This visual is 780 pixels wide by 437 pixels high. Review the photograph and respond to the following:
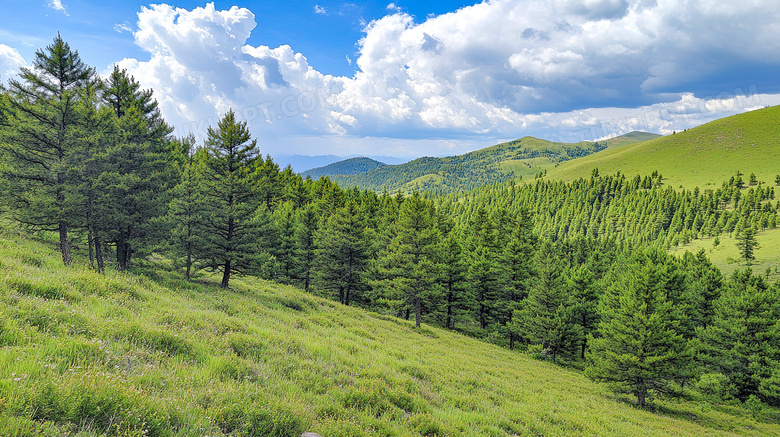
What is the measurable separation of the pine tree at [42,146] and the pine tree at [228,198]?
279 inches

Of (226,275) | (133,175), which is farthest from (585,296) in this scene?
(133,175)

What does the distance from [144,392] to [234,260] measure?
65.9 feet

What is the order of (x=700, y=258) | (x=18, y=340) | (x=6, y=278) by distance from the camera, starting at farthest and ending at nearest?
(x=700, y=258) → (x=6, y=278) → (x=18, y=340)

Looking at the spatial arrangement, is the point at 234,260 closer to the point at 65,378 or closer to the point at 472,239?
the point at 65,378

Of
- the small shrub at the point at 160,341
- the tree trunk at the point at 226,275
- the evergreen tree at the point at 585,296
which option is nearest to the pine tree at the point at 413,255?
the tree trunk at the point at 226,275

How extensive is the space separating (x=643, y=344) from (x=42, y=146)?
43389 millimetres

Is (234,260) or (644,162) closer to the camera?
Result: (234,260)

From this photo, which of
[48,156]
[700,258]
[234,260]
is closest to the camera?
[48,156]

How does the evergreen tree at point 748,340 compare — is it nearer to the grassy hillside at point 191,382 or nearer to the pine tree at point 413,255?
the pine tree at point 413,255

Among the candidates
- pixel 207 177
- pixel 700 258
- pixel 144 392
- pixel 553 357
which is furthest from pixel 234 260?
pixel 700 258

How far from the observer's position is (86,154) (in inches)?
705

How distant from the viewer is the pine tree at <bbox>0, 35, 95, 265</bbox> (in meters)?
16.5

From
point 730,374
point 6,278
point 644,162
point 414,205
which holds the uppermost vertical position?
point 644,162

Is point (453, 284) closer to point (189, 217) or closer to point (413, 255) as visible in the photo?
point (413, 255)
